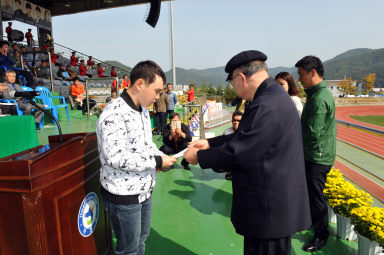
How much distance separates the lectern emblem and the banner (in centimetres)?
1773

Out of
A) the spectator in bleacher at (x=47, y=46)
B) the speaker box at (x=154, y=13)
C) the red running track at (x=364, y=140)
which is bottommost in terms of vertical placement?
the red running track at (x=364, y=140)

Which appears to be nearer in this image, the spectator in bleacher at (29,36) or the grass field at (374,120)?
the spectator in bleacher at (29,36)

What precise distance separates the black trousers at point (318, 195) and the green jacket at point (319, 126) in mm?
78

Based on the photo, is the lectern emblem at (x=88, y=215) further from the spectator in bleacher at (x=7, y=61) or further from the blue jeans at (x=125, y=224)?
the spectator in bleacher at (x=7, y=61)

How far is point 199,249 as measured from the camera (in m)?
2.44

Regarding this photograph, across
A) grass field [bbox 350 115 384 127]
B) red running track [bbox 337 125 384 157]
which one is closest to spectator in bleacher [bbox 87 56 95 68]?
red running track [bbox 337 125 384 157]

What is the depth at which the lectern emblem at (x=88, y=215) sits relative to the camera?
150 centimetres

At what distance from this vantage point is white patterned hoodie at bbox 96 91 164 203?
137 cm

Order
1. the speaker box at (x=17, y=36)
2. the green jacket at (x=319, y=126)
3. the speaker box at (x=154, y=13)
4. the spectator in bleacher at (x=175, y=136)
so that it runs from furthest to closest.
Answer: the speaker box at (x=17, y=36), the speaker box at (x=154, y=13), the spectator in bleacher at (x=175, y=136), the green jacket at (x=319, y=126)

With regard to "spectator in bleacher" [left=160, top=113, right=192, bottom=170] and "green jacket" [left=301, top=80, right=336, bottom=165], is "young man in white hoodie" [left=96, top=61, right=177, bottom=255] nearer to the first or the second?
"green jacket" [left=301, top=80, right=336, bottom=165]

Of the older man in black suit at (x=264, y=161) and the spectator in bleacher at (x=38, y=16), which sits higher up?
the spectator in bleacher at (x=38, y=16)

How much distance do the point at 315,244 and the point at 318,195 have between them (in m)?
0.49

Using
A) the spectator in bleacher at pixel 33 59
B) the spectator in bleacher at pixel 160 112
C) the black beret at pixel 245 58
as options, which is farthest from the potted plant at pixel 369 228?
the spectator in bleacher at pixel 33 59

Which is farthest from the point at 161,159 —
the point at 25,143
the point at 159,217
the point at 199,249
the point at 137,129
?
the point at 25,143
